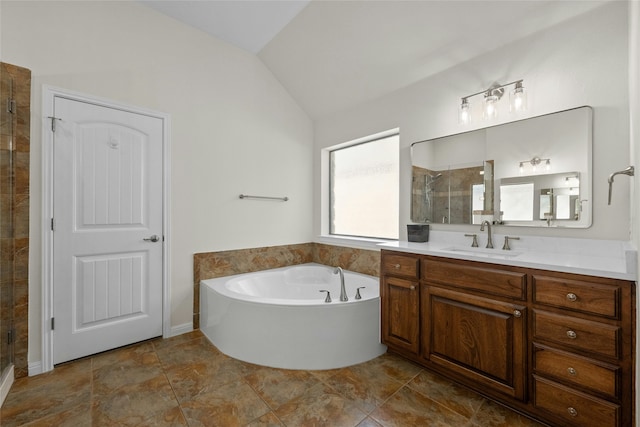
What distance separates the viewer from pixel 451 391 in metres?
1.81

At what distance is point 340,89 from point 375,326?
2395 millimetres

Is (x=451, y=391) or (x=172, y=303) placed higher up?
(x=172, y=303)

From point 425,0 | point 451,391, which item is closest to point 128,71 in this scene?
point 425,0

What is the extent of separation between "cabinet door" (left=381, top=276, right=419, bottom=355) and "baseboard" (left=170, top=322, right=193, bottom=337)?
6.01 feet

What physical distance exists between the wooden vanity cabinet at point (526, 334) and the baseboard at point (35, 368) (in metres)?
2.60

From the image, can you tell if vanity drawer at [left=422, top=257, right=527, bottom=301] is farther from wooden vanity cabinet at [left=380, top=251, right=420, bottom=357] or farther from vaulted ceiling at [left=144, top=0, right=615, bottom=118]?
vaulted ceiling at [left=144, top=0, right=615, bottom=118]

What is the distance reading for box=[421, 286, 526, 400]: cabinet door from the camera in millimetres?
1567

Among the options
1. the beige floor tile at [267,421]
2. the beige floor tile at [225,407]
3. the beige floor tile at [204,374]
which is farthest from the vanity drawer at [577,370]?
the beige floor tile at [204,374]

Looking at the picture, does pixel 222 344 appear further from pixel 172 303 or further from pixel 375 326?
pixel 375 326

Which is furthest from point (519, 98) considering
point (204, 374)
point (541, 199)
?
point (204, 374)

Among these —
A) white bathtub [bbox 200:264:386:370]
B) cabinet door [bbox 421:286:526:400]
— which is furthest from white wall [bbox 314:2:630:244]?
white bathtub [bbox 200:264:386:370]

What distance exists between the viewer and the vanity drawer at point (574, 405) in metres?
1.29

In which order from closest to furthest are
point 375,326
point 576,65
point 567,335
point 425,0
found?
1. point 567,335
2. point 576,65
3. point 425,0
4. point 375,326

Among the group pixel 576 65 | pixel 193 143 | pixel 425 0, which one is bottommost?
pixel 193 143
